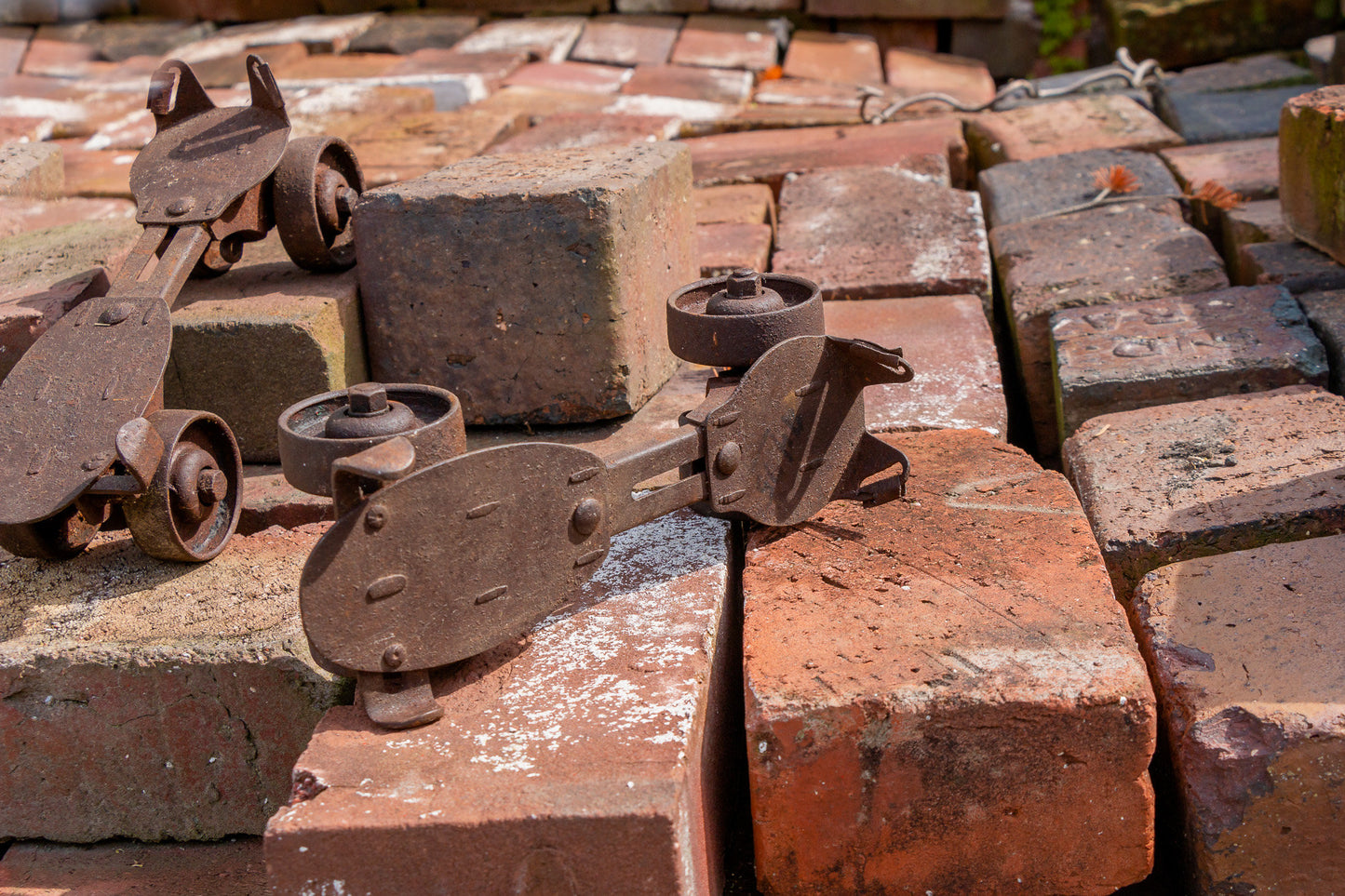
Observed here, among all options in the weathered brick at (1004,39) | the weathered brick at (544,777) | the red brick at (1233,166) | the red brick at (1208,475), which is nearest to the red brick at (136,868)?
the weathered brick at (544,777)

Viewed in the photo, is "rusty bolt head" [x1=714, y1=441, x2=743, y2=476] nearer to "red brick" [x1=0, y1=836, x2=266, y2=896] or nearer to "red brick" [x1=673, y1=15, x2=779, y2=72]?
"red brick" [x1=0, y1=836, x2=266, y2=896]

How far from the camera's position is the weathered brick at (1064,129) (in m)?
4.80

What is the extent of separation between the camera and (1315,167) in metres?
3.17

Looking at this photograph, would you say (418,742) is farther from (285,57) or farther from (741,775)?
(285,57)

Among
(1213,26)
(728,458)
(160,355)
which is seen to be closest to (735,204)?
(728,458)

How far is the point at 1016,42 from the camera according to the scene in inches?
311

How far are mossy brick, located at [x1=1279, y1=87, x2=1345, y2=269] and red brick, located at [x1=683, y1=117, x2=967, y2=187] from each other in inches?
53.5

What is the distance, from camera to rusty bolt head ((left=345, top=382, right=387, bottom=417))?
1603 mm

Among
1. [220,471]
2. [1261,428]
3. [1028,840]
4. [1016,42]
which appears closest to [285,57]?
[1016,42]

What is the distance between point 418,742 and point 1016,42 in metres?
7.46

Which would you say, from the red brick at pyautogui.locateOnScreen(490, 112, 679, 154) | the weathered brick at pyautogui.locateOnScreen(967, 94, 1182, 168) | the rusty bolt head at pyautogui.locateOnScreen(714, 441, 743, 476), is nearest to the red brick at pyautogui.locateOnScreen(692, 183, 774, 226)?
the red brick at pyautogui.locateOnScreen(490, 112, 679, 154)

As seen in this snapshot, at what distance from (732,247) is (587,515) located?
204 cm

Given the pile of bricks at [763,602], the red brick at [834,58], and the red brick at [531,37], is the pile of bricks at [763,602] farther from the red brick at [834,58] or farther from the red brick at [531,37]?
the red brick at [531,37]

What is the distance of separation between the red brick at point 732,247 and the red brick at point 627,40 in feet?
11.2
